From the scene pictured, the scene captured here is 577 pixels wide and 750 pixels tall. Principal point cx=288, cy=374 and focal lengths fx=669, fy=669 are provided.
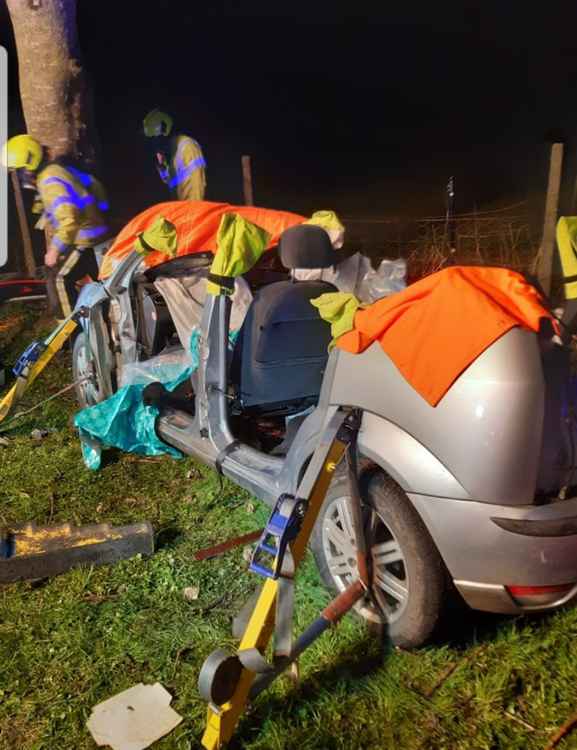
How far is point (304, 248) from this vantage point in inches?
116

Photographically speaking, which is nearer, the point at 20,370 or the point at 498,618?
the point at 498,618

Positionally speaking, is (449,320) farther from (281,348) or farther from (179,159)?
(179,159)

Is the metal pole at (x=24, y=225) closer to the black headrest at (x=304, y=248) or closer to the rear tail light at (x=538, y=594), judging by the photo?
the black headrest at (x=304, y=248)

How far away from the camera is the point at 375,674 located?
7.85 feet

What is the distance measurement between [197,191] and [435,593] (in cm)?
663

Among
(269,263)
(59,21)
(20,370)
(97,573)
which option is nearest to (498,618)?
→ (97,573)

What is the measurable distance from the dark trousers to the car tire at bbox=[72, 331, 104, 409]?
2521 millimetres

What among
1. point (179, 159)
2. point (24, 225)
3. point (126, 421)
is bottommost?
point (126, 421)

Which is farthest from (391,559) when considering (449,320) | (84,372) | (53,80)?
(53,80)

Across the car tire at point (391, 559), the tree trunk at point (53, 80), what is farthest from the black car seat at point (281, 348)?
the tree trunk at point (53, 80)

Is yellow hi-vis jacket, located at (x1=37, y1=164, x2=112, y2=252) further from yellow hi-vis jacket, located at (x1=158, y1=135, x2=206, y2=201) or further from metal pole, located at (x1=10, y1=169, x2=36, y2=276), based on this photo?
metal pole, located at (x1=10, y1=169, x2=36, y2=276)

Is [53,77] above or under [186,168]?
above

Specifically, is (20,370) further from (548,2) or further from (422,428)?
Answer: (548,2)

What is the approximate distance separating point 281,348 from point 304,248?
30.1 inches
